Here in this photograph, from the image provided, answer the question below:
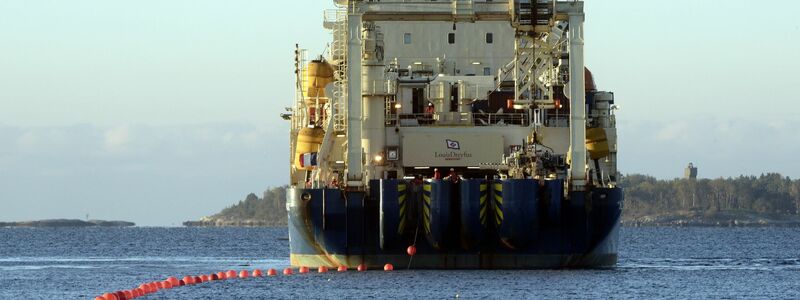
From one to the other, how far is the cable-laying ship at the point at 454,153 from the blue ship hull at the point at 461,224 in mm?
48

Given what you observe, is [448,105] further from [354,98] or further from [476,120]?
[354,98]

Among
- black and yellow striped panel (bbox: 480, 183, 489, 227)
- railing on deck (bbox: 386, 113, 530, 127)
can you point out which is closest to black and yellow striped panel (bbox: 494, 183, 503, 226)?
black and yellow striped panel (bbox: 480, 183, 489, 227)

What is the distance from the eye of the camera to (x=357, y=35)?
62.3 metres

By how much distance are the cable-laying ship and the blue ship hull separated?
0.16 feet

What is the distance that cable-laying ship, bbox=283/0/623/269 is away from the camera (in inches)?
2367

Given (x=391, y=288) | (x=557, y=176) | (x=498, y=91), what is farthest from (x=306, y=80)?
(x=391, y=288)

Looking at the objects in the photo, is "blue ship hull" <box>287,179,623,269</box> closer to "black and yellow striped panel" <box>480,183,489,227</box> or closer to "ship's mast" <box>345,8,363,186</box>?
"black and yellow striped panel" <box>480,183,489,227</box>

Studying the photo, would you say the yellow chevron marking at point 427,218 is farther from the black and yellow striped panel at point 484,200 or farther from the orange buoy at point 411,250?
the black and yellow striped panel at point 484,200

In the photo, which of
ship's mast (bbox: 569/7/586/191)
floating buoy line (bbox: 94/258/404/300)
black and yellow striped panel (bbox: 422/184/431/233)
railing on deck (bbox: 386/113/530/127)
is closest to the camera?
floating buoy line (bbox: 94/258/404/300)

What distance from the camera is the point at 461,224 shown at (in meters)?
60.1

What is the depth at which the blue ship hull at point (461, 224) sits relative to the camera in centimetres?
5975

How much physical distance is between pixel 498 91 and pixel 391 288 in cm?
1674

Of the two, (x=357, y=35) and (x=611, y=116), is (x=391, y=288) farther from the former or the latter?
(x=611, y=116)

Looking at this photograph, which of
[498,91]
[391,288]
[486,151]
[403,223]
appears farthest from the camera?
[498,91]
